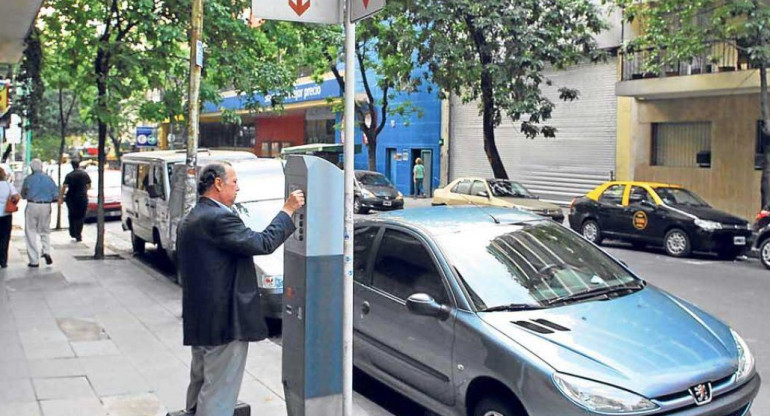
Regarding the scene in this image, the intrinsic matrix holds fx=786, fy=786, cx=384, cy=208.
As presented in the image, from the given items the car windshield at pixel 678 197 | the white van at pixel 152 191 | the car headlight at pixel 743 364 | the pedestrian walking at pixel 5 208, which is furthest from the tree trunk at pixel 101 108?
the car headlight at pixel 743 364

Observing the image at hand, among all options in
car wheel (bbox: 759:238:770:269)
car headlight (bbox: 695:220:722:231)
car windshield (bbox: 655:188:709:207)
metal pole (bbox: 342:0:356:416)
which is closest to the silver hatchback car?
metal pole (bbox: 342:0:356:416)

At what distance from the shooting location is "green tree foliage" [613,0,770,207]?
15594mm

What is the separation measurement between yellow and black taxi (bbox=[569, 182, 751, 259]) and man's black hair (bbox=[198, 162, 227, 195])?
12613 millimetres

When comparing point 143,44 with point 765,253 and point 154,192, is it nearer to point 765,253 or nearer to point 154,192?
point 154,192

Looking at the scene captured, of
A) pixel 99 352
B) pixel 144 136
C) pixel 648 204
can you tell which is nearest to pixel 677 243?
pixel 648 204

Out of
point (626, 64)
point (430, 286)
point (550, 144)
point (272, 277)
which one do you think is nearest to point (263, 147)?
point (550, 144)

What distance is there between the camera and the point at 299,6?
447 cm

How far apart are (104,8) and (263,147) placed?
114ft

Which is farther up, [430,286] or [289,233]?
[289,233]

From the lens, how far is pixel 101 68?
13.9 m

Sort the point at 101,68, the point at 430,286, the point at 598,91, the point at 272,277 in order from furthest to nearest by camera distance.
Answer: the point at 598,91 < the point at 101,68 < the point at 272,277 < the point at 430,286

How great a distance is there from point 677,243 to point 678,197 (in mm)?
1286

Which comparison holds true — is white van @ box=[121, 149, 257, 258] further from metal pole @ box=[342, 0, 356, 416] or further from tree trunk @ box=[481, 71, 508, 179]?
tree trunk @ box=[481, 71, 508, 179]

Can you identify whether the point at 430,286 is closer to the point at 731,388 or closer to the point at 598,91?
the point at 731,388
